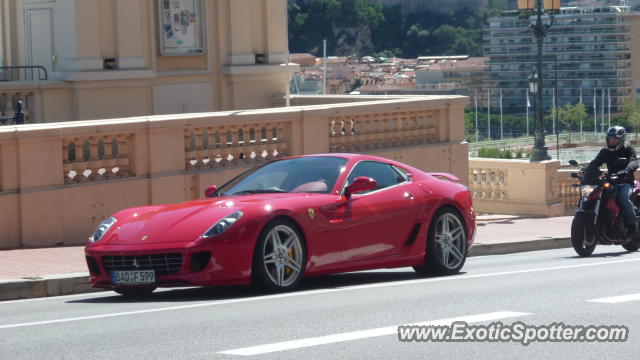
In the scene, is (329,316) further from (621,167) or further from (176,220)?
(621,167)

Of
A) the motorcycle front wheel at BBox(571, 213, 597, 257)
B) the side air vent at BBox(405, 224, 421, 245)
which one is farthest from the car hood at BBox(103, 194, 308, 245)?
the motorcycle front wheel at BBox(571, 213, 597, 257)

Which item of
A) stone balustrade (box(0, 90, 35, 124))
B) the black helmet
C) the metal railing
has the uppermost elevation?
the metal railing

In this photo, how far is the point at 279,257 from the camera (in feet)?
38.0

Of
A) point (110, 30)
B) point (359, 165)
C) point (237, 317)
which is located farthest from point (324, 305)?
point (110, 30)

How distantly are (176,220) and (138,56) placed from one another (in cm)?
1275

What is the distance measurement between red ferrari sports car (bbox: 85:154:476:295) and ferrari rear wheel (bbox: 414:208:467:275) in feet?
0.03

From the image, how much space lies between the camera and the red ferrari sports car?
11258 mm

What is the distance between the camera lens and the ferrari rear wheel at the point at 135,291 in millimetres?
11866

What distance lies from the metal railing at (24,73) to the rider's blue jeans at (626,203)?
11.2 meters

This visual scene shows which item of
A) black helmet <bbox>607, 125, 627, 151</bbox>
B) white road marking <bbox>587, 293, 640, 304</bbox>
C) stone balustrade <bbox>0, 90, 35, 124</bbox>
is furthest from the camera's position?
stone balustrade <bbox>0, 90, 35, 124</bbox>

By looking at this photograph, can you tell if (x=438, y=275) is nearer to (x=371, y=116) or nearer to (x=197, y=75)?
(x=371, y=116)

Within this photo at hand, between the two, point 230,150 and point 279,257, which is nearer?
point 279,257

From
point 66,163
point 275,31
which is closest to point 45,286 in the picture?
point 66,163

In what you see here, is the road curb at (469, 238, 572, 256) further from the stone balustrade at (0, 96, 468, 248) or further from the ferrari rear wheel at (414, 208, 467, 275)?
the ferrari rear wheel at (414, 208, 467, 275)
